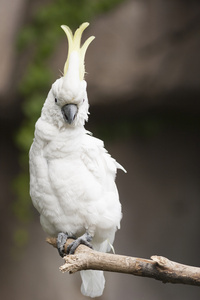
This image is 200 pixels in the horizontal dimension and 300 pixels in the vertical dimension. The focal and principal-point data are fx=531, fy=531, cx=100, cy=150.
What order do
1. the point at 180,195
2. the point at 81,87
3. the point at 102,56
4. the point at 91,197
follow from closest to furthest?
the point at 81,87, the point at 91,197, the point at 102,56, the point at 180,195

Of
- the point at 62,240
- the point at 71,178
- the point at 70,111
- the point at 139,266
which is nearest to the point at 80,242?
the point at 62,240

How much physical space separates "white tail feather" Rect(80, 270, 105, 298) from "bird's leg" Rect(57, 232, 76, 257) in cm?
25

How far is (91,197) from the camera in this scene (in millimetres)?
2414

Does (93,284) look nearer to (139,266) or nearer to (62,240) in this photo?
(62,240)

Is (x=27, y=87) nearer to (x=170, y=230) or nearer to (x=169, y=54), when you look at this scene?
(x=169, y=54)

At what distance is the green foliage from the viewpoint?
438cm

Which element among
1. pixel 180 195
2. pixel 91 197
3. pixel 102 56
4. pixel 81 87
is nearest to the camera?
pixel 81 87

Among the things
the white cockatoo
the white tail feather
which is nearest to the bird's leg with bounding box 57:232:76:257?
the white cockatoo

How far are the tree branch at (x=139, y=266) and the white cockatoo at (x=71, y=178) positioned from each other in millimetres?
253

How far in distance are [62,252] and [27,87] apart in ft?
7.32

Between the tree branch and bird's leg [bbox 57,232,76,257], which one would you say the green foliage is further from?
the tree branch

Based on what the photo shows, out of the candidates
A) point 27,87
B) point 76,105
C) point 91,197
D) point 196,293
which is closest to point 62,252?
point 91,197

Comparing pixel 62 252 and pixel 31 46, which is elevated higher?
pixel 31 46

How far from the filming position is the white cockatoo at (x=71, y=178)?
239 centimetres
